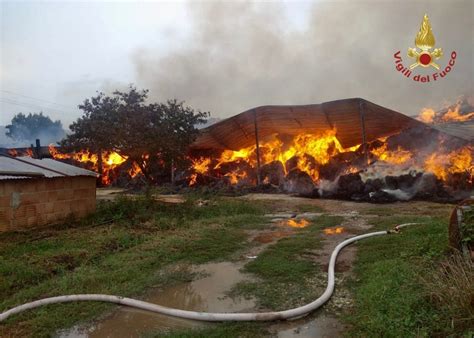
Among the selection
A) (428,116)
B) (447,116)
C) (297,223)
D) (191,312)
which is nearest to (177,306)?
(191,312)

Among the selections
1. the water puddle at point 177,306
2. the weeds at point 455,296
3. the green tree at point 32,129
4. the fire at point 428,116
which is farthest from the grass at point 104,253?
the green tree at point 32,129

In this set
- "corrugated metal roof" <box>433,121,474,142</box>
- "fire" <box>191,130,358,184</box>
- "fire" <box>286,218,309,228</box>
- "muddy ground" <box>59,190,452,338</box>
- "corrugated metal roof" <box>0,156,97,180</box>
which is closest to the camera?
"muddy ground" <box>59,190,452,338</box>

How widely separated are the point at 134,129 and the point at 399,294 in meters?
10.2

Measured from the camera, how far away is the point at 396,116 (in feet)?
57.8

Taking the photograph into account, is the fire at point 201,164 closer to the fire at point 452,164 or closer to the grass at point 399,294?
the fire at point 452,164

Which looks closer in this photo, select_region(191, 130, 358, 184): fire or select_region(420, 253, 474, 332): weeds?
select_region(420, 253, 474, 332): weeds

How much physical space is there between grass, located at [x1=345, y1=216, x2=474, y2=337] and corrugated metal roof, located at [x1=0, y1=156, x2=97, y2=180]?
28.3 feet

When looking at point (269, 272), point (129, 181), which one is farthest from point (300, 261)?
point (129, 181)

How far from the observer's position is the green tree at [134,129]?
1221cm

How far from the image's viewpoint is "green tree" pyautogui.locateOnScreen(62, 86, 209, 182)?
40.1ft

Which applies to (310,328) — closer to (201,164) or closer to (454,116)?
(201,164)

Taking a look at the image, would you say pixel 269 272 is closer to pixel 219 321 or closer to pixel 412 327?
pixel 219 321

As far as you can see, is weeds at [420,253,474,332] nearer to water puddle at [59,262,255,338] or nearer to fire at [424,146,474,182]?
water puddle at [59,262,255,338]

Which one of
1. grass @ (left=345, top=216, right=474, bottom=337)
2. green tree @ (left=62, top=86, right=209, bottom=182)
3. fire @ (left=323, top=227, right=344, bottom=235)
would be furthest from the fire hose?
green tree @ (left=62, top=86, right=209, bottom=182)
